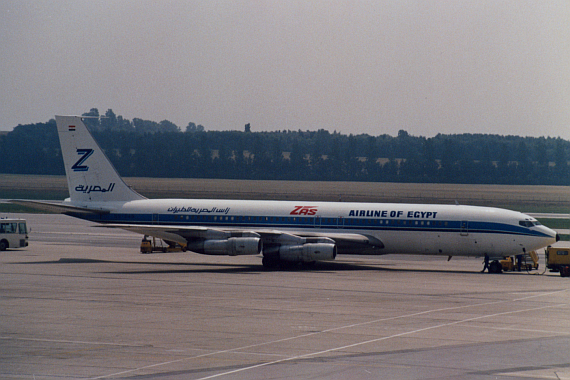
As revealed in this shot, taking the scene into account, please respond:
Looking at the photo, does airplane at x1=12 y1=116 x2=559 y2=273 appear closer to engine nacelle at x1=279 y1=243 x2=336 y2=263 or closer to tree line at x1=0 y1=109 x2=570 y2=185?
engine nacelle at x1=279 y1=243 x2=336 y2=263

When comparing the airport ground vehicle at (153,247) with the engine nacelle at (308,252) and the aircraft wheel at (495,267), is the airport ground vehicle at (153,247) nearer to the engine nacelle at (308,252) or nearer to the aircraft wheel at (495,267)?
the engine nacelle at (308,252)

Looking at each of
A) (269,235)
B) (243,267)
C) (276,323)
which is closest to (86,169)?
(243,267)

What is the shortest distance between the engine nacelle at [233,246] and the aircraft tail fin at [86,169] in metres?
9.25

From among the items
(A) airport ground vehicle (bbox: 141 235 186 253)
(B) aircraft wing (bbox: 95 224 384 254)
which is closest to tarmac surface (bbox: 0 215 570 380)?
(B) aircraft wing (bbox: 95 224 384 254)

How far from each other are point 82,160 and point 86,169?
707 mm

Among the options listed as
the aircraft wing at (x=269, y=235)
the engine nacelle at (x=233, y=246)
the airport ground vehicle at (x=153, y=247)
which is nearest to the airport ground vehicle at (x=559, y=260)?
the aircraft wing at (x=269, y=235)

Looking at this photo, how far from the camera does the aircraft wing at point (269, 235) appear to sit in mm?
42375

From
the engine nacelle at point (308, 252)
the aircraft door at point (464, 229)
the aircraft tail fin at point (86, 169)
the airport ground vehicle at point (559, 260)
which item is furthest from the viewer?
the aircraft tail fin at point (86, 169)

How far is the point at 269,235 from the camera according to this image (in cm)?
4266

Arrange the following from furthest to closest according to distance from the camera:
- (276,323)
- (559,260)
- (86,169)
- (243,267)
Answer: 1. (86,169)
2. (243,267)
3. (559,260)
4. (276,323)

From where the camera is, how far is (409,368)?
16766mm

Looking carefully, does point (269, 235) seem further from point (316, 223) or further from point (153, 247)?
point (153, 247)

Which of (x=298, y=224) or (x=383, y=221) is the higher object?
(x=383, y=221)

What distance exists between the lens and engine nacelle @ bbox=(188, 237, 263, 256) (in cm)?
4122
